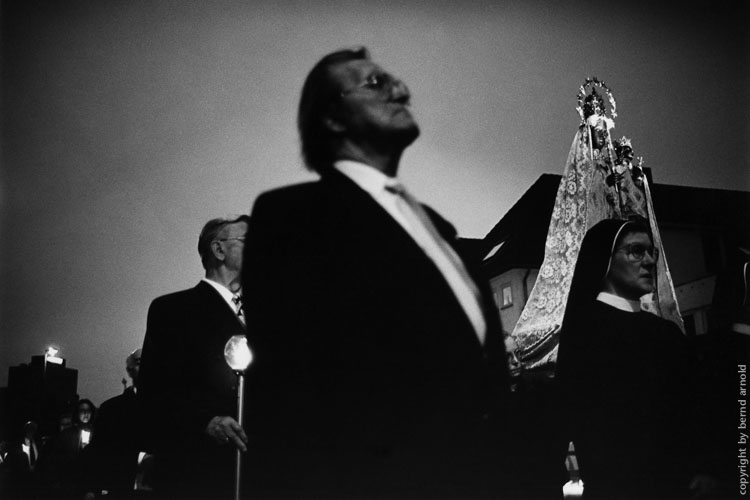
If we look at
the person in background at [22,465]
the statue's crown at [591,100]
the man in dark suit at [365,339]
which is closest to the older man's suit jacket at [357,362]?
the man in dark suit at [365,339]

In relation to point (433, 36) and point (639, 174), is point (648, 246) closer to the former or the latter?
point (639, 174)

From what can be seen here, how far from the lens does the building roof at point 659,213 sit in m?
2.57

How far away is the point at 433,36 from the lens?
8.23 feet

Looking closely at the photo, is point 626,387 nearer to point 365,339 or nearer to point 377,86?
point 365,339

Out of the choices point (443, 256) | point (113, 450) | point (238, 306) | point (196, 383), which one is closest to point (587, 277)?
point (443, 256)

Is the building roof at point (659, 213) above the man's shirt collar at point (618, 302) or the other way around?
above

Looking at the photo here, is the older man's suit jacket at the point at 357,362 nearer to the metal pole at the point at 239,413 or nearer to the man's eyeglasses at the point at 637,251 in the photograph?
the metal pole at the point at 239,413

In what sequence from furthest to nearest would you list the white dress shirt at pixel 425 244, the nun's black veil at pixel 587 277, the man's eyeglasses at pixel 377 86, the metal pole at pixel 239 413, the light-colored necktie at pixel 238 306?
the nun's black veil at pixel 587 277 < the light-colored necktie at pixel 238 306 < the metal pole at pixel 239 413 < the man's eyeglasses at pixel 377 86 < the white dress shirt at pixel 425 244

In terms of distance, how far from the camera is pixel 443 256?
162cm

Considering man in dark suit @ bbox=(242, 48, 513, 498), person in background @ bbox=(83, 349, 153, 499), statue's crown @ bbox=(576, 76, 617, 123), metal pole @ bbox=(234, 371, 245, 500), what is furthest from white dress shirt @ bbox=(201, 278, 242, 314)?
statue's crown @ bbox=(576, 76, 617, 123)

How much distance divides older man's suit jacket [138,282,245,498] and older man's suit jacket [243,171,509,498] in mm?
384

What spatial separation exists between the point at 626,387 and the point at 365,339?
3.57 ft

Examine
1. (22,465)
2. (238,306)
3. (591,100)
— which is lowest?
(22,465)

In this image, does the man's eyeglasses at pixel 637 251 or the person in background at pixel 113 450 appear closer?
the person in background at pixel 113 450
